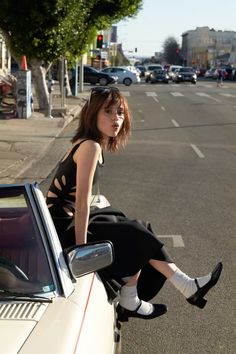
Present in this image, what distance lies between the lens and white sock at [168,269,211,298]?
155 inches

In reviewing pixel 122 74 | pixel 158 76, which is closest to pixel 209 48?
pixel 158 76

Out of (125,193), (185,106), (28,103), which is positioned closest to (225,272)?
(125,193)

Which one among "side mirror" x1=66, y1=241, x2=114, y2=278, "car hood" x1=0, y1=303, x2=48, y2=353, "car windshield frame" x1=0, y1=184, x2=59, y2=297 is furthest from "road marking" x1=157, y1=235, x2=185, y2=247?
"car hood" x1=0, y1=303, x2=48, y2=353

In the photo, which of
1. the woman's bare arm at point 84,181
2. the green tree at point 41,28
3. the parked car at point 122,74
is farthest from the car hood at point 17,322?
the parked car at point 122,74

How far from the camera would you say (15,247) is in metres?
3.04

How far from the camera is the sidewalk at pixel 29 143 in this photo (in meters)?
11.0

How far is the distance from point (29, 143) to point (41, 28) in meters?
6.39

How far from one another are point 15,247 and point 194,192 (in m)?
6.59

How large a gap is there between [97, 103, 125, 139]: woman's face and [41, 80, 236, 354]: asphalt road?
1.45 metres

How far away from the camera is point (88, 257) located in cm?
284

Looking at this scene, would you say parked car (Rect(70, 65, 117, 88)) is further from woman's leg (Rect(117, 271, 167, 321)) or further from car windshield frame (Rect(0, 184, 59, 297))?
car windshield frame (Rect(0, 184, 59, 297))

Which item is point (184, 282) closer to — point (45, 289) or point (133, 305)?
point (133, 305)

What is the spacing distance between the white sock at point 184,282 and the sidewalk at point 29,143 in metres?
6.16

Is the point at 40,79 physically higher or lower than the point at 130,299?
lower
